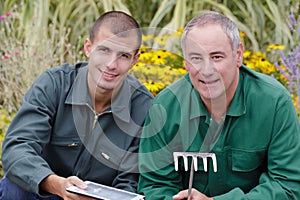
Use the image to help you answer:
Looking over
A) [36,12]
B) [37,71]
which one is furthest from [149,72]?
[36,12]

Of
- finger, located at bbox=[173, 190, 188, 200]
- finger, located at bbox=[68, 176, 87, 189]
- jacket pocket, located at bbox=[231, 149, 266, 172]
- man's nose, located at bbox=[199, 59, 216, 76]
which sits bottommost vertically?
finger, located at bbox=[173, 190, 188, 200]

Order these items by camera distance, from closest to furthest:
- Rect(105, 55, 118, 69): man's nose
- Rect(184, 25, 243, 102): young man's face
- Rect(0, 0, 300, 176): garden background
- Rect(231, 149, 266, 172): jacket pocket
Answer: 1. Rect(184, 25, 243, 102): young man's face
2. Rect(231, 149, 266, 172): jacket pocket
3. Rect(105, 55, 118, 69): man's nose
4. Rect(0, 0, 300, 176): garden background

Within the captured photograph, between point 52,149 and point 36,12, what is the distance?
3.01m

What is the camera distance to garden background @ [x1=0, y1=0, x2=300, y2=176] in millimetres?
4289

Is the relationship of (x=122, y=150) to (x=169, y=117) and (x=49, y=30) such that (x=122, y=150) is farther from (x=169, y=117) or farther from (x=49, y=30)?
(x=49, y=30)

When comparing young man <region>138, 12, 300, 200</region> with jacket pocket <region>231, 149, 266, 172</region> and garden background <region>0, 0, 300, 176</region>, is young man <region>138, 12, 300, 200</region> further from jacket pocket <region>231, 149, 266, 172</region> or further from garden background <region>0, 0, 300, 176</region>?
garden background <region>0, 0, 300, 176</region>

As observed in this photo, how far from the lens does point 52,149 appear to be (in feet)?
10.0

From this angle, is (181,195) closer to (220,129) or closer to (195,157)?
(195,157)

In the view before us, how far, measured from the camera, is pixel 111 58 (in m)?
2.91

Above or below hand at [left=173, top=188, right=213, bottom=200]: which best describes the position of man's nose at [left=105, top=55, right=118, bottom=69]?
above

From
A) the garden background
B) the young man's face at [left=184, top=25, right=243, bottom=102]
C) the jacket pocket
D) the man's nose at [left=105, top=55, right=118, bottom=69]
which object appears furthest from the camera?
the garden background

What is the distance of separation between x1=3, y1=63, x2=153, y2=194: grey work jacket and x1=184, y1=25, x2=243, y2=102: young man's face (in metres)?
0.47

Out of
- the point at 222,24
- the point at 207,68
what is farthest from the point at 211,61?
the point at 222,24

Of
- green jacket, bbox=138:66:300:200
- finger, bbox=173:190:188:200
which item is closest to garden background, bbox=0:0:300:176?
green jacket, bbox=138:66:300:200
